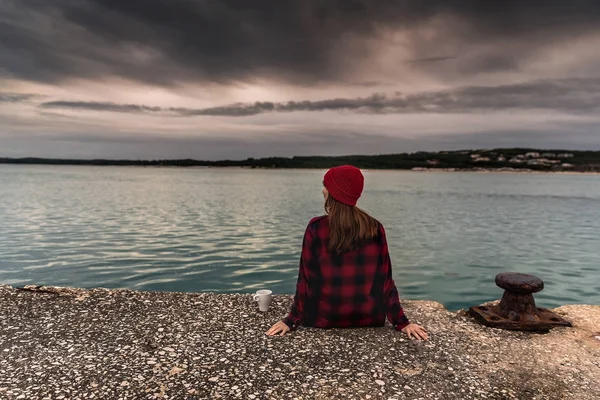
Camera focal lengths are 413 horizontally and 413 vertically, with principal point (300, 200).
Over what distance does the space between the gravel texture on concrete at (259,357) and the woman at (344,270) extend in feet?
0.74

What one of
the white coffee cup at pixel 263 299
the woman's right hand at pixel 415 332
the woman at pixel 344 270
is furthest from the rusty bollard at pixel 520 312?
the white coffee cup at pixel 263 299

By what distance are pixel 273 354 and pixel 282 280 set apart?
931 centimetres

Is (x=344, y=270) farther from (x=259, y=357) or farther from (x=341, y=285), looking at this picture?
(x=259, y=357)

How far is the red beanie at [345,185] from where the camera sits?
517 centimetres

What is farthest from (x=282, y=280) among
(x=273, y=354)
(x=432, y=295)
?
(x=273, y=354)

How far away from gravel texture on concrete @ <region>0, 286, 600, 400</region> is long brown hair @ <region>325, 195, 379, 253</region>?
135cm

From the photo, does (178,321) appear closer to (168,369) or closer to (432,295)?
(168,369)

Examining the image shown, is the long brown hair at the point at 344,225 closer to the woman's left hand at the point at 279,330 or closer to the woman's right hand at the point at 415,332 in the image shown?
the woman's left hand at the point at 279,330

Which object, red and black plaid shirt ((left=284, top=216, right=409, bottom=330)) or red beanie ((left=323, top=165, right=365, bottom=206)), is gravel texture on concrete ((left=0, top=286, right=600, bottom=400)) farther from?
red beanie ((left=323, top=165, right=365, bottom=206))

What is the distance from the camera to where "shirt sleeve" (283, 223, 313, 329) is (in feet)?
17.7

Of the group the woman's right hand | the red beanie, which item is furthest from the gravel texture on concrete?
the red beanie

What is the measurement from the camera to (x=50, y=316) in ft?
21.0

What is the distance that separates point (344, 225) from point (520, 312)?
326cm

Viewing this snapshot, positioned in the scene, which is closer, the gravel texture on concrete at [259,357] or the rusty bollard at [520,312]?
the gravel texture on concrete at [259,357]
